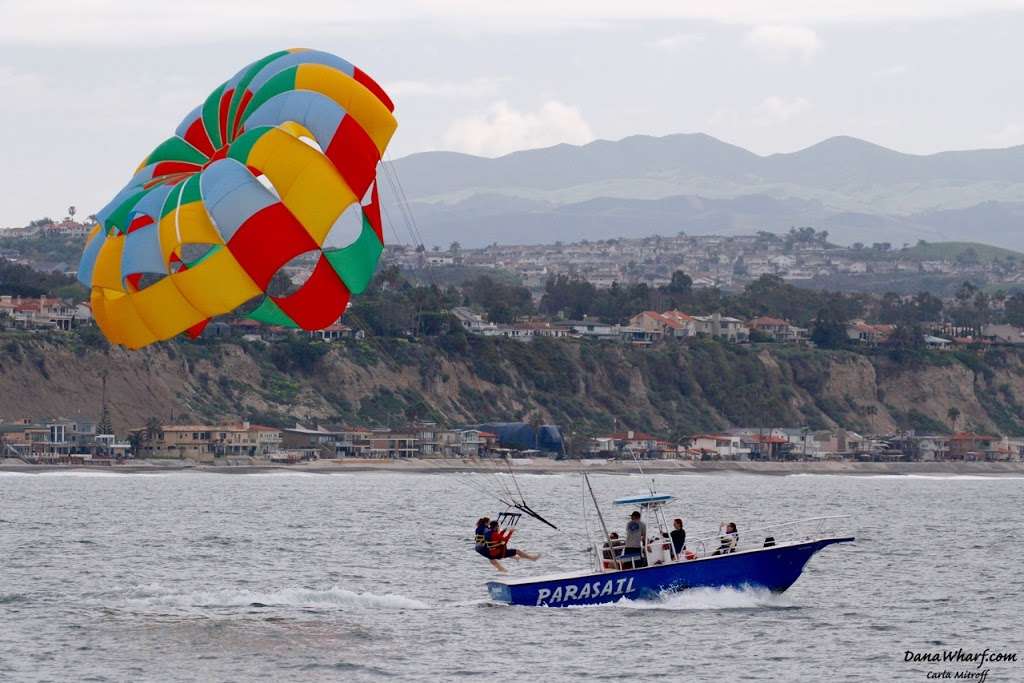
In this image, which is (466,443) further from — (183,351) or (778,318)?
(778,318)

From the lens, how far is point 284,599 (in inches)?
1535

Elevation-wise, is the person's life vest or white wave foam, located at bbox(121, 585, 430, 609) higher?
the person's life vest

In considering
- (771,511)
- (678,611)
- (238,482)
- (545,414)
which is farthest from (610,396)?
(678,611)

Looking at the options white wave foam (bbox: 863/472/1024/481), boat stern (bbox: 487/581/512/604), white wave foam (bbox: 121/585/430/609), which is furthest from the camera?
white wave foam (bbox: 863/472/1024/481)

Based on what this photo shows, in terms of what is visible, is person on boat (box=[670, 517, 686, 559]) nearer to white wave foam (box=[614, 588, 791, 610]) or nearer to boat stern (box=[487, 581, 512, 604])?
white wave foam (box=[614, 588, 791, 610])

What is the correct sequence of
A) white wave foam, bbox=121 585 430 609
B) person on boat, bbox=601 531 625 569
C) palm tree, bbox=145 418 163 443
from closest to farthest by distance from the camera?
person on boat, bbox=601 531 625 569 < white wave foam, bbox=121 585 430 609 < palm tree, bbox=145 418 163 443

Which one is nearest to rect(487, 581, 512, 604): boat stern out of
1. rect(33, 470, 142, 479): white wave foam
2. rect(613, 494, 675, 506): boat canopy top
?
rect(613, 494, 675, 506): boat canopy top

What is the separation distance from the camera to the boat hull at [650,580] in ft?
122

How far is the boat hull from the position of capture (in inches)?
1465

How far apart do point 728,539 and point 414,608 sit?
6.53 metres

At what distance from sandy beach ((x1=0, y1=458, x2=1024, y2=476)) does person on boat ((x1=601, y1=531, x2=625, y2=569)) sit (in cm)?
6451

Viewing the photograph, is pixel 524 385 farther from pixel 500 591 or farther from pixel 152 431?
pixel 500 591

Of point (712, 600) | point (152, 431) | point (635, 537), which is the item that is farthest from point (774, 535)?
point (152, 431)

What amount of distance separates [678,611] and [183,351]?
305 ft
